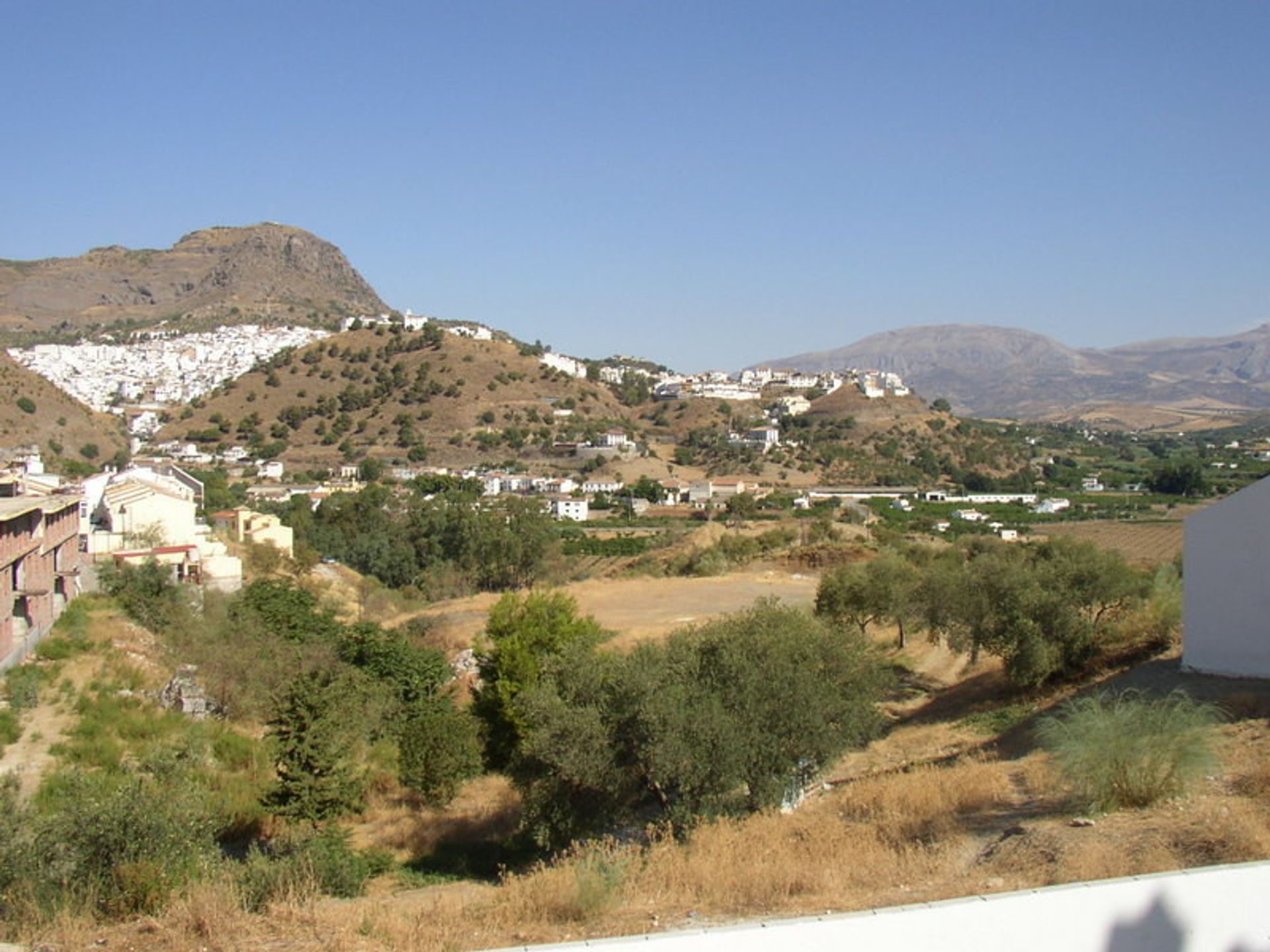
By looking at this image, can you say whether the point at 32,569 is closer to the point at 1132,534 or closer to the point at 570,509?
the point at 1132,534

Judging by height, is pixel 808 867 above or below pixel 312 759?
above

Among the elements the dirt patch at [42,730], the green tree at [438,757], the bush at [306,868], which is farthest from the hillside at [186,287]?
the bush at [306,868]

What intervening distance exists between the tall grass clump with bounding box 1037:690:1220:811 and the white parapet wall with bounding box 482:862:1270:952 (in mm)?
2341

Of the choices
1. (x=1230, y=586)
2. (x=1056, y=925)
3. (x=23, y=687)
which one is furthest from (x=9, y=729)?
(x=1230, y=586)

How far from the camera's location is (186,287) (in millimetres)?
182000

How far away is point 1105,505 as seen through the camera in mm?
63188

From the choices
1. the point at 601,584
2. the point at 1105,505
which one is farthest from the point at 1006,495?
the point at 601,584

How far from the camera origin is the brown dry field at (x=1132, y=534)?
1377 inches

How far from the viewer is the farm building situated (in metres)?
12.8

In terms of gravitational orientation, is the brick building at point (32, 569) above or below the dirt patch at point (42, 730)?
above

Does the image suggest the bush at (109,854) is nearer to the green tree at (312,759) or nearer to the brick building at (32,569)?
the green tree at (312,759)

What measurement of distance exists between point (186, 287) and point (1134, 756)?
19447cm

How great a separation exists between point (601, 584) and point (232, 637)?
20007mm

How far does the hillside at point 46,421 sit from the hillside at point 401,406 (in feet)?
45.3
